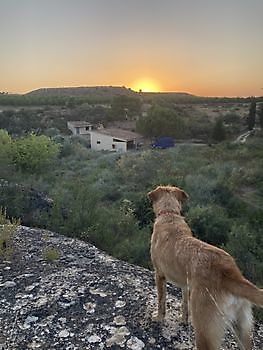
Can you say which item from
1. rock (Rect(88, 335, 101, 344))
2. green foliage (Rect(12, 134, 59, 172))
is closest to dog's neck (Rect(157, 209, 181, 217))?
rock (Rect(88, 335, 101, 344))

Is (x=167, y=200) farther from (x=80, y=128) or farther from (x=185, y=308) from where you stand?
(x=80, y=128)

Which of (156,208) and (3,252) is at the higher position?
(156,208)

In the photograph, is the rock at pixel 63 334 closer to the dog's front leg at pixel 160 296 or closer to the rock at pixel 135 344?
the rock at pixel 135 344

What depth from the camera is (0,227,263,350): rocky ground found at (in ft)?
14.0

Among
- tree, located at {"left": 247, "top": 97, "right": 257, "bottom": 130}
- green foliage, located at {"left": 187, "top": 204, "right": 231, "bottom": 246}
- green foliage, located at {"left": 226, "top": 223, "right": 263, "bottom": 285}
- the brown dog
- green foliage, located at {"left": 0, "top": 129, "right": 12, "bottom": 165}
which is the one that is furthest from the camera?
tree, located at {"left": 247, "top": 97, "right": 257, "bottom": 130}

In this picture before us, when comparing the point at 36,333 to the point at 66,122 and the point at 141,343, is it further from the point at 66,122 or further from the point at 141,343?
the point at 66,122

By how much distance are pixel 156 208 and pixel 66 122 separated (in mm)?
49214

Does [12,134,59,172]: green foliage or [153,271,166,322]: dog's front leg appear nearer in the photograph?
[153,271,166,322]: dog's front leg

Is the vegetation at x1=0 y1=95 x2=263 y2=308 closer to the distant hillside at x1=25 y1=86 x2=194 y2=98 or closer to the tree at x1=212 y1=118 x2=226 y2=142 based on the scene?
the tree at x1=212 y1=118 x2=226 y2=142

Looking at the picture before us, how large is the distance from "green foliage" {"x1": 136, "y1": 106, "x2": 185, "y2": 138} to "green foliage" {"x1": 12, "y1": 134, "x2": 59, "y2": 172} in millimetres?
22259

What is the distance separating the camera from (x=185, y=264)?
3621mm

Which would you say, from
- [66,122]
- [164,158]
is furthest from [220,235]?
[66,122]

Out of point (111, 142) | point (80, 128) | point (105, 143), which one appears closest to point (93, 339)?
point (111, 142)

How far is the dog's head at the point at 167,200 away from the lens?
457 centimetres
